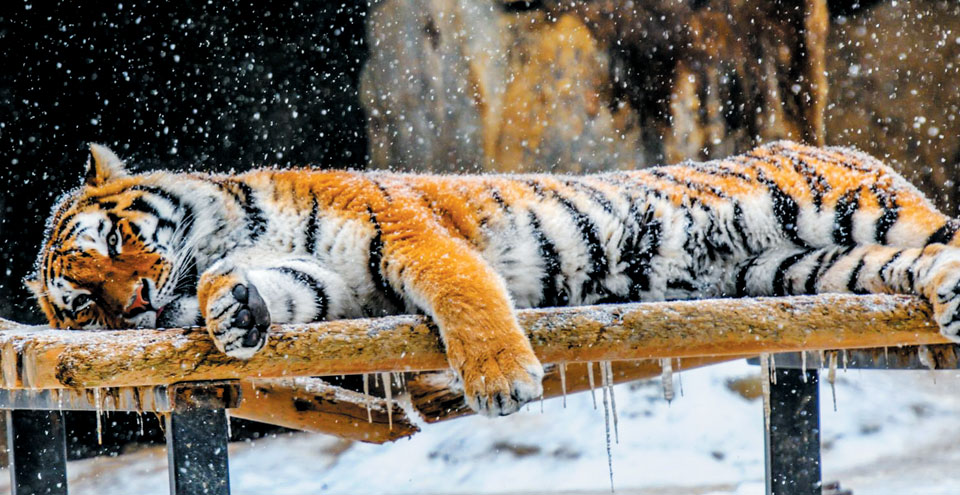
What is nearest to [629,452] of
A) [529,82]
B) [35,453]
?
[529,82]

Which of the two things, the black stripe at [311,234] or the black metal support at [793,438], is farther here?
the black metal support at [793,438]

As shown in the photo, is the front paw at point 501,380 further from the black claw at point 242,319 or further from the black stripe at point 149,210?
the black stripe at point 149,210

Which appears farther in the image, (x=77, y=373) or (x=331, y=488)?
(x=331, y=488)

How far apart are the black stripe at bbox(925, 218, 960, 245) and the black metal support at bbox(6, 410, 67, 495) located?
179 centimetres

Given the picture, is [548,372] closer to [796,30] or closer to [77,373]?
[77,373]

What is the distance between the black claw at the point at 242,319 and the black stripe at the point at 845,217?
1143mm

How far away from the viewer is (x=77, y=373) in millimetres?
1138

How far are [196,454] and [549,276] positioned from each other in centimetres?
70

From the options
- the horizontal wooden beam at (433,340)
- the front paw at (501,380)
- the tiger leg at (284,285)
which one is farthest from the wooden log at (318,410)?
the front paw at (501,380)

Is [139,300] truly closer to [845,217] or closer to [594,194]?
[594,194]

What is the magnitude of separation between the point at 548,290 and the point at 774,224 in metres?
0.49

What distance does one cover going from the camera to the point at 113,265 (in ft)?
4.62

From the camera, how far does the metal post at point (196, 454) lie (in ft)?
4.05

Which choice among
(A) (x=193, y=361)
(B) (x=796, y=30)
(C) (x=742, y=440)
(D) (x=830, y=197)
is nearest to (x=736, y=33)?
(B) (x=796, y=30)
